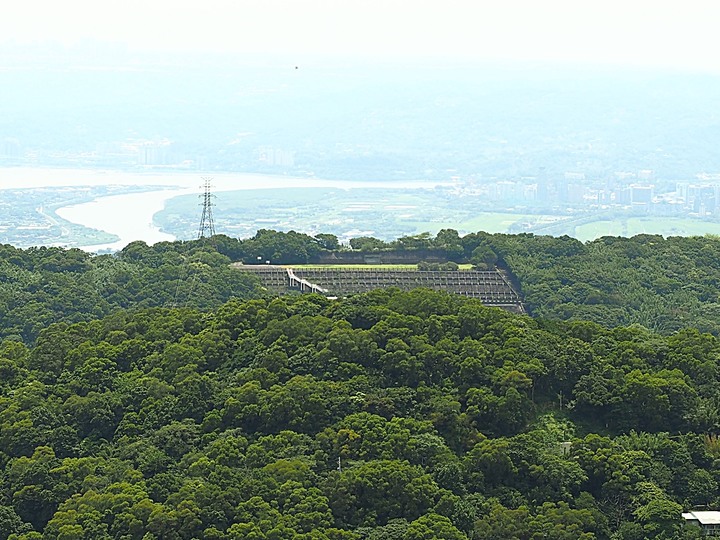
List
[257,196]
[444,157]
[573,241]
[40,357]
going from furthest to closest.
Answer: [444,157]
[257,196]
[573,241]
[40,357]

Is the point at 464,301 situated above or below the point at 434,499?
above

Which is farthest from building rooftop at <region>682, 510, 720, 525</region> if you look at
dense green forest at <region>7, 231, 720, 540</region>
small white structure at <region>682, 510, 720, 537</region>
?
dense green forest at <region>7, 231, 720, 540</region>

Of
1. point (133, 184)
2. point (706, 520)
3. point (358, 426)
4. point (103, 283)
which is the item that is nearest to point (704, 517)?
point (706, 520)

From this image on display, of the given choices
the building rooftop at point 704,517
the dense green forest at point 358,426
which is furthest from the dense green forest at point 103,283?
the building rooftop at point 704,517

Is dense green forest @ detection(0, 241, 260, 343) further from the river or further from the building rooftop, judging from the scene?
the river

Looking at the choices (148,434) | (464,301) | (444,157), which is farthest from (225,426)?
(444,157)

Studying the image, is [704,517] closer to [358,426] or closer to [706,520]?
[706,520]

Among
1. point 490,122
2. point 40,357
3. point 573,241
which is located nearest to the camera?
point 40,357

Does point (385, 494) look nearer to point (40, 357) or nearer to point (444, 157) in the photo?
point (40, 357)

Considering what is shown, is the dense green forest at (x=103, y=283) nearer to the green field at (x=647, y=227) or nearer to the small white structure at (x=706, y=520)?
the small white structure at (x=706, y=520)
